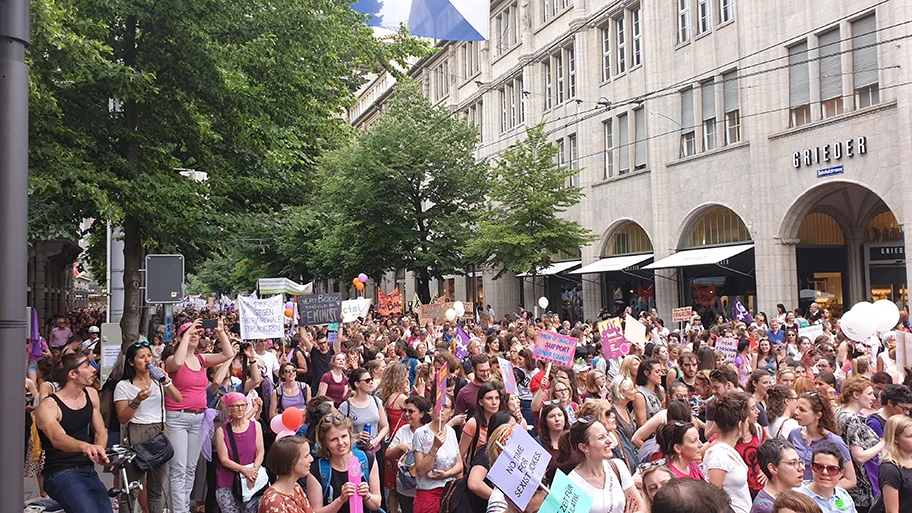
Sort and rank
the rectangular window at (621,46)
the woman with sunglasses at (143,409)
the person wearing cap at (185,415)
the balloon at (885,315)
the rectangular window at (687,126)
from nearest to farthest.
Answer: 1. the woman with sunglasses at (143,409)
2. the person wearing cap at (185,415)
3. the balloon at (885,315)
4. the rectangular window at (687,126)
5. the rectangular window at (621,46)

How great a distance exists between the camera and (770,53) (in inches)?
1065

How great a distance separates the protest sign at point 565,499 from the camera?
4.80 metres

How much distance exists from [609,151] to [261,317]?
25510 mm

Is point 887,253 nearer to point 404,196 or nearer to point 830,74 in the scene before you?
point 830,74

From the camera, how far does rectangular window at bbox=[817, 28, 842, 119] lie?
24.7m

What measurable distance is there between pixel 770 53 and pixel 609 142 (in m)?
10.3

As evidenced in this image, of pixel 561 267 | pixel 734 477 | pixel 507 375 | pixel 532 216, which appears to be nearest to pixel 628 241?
pixel 532 216

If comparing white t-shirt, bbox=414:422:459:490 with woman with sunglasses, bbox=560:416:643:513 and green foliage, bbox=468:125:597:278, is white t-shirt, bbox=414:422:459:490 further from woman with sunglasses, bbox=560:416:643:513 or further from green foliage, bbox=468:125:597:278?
green foliage, bbox=468:125:597:278

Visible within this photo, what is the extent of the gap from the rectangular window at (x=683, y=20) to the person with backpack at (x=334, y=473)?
28.3m

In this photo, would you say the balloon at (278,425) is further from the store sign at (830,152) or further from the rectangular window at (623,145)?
the rectangular window at (623,145)

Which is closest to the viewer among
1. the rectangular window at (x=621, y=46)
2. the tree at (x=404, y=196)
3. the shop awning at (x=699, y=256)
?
the shop awning at (x=699, y=256)

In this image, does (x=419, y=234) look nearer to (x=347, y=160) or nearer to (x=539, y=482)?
(x=347, y=160)

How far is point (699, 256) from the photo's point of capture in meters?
A: 30.2

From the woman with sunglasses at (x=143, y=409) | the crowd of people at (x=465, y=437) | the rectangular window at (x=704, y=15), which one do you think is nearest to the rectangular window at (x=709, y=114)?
the rectangular window at (x=704, y=15)
